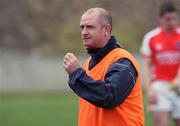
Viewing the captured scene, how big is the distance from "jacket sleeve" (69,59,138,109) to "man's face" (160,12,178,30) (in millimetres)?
4188

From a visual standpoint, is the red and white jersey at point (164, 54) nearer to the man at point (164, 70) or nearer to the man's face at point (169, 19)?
the man at point (164, 70)

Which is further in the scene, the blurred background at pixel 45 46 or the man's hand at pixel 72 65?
the blurred background at pixel 45 46

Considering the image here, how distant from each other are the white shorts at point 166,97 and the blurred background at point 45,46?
13.1 ft

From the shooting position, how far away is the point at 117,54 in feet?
20.7

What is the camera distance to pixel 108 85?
6035 mm

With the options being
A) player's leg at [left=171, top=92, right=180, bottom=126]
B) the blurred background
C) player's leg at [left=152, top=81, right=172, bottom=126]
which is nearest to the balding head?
player's leg at [left=152, top=81, right=172, bottom=126]

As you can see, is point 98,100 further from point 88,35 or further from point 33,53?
point 33,53

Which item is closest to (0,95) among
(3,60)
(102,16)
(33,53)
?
(3,60)

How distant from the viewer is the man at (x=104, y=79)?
605 cm

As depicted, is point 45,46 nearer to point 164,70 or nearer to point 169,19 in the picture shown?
point 164,70

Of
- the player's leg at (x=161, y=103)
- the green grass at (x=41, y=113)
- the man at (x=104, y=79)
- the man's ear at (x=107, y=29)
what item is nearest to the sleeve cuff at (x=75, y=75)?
the man at (x=104, y=79)

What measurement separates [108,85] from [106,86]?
0.06 feet

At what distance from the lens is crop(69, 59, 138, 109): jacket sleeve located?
6.02 metres

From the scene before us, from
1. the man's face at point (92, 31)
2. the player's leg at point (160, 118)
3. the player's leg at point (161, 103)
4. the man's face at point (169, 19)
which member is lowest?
the player's leg at point (160, 118)
